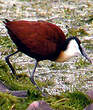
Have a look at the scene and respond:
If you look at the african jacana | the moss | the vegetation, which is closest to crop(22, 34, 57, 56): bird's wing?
the african jacana

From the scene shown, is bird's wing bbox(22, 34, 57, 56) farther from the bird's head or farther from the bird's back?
the bird's head

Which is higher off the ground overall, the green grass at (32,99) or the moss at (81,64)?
the green grass at (32,99)

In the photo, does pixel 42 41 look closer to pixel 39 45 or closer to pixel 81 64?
pixel 39 45

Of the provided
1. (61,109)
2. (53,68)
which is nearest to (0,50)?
(53,68)

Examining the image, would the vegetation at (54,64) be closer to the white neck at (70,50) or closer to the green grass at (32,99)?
the green grass at (32,99)

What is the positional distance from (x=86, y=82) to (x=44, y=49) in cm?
100

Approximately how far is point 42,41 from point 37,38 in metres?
0.06

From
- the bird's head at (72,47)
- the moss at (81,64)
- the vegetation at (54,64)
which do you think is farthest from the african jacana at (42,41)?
the moss at (81,64)

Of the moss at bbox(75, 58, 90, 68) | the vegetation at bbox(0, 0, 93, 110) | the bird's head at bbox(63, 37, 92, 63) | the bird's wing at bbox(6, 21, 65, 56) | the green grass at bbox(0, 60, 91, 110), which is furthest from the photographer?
the moss at bbox(75, 58, 90, 68)

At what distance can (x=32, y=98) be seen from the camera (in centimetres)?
399

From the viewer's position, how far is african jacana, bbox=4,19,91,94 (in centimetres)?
454

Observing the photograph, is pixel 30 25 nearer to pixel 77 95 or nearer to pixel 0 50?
pixel 77 95

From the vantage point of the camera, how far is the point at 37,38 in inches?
179

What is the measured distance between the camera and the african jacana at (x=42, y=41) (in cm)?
454
